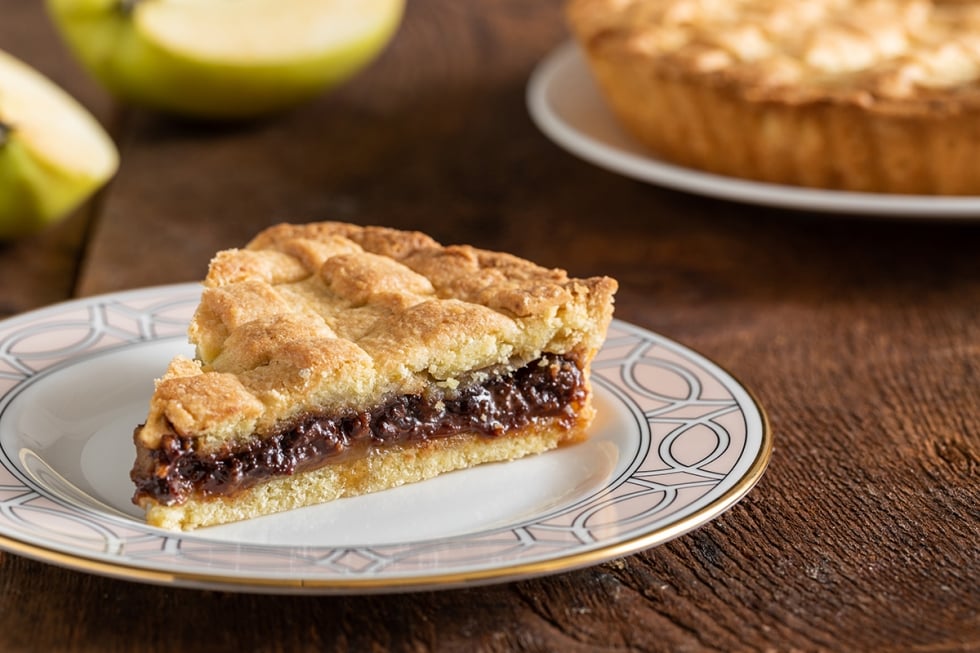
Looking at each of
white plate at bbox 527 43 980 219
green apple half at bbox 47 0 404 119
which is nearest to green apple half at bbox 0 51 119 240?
green apple half at bbox 47 0 404 119

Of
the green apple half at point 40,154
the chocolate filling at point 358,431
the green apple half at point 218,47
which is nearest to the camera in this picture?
the chocolate filling at point 358,431

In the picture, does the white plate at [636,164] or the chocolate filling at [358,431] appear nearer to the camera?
the chocolate filling at [358,431]

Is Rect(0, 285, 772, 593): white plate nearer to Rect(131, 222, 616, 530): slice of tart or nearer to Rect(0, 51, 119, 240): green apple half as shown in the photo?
Rect(131, 222, 616, 530): slice of tart

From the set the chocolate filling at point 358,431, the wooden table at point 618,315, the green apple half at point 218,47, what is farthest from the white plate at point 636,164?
the chocolate filling at point 358,431

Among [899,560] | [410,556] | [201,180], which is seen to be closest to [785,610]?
[899,560]

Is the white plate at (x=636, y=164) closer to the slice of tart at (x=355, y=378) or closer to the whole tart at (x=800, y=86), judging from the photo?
the whole tart at (x=800, y=86)

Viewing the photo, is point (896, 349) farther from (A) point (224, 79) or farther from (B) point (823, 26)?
(A) point (224, 79)

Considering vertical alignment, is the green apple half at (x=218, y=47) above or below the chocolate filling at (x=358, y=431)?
below
